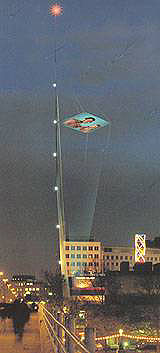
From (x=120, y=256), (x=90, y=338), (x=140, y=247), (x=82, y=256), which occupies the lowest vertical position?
(x=120, y=256)

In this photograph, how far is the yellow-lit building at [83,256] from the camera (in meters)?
88.1

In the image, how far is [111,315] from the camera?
37.8 m

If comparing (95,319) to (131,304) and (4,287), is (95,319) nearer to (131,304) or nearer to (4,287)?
(131,304)

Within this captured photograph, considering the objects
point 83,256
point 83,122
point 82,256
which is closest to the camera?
point 83,122

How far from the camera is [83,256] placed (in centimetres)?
8919

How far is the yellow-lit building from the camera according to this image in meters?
88.1

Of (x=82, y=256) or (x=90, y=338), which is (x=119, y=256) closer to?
(x=82, y=256)

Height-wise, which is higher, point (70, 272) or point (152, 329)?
point (152, 329)

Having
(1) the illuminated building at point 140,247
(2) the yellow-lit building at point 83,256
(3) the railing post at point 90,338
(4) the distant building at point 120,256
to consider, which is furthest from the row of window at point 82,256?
(3) the railing post at point 90,338

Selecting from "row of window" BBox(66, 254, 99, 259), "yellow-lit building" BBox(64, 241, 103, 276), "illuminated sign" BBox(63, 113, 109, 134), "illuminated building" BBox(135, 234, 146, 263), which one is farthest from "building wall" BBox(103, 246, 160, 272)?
"illuminated sign" BBox(63, 113, 109, 134)

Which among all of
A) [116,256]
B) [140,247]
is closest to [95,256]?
[116,256]

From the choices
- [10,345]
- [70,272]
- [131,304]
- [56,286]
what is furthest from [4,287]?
[10,345]

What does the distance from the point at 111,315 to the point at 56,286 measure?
1625 centimetres

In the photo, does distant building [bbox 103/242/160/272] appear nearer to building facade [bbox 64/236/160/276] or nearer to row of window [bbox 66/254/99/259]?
building facade [bbox 64/236/160/276]
